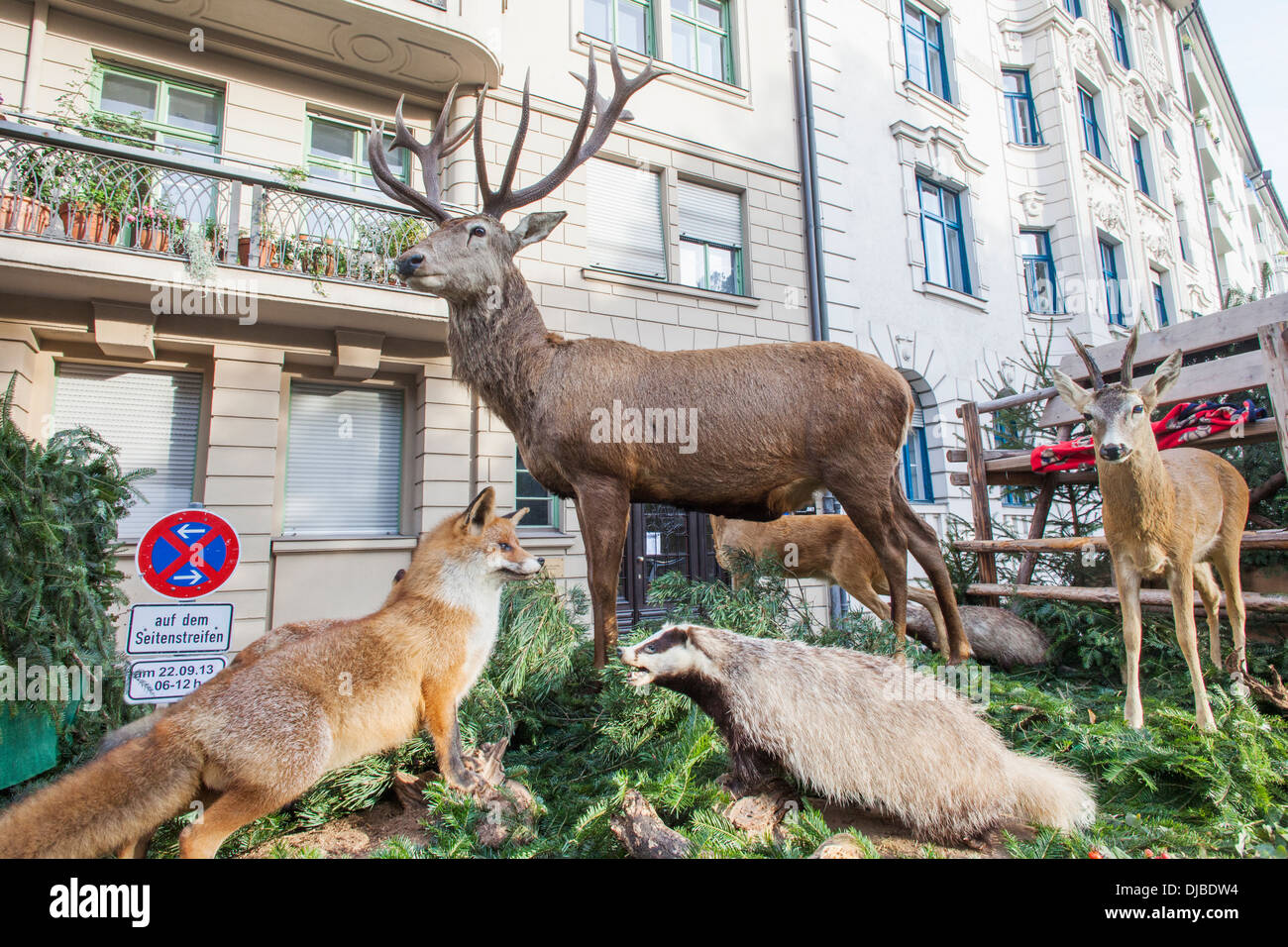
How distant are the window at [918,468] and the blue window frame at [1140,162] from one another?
31.8 ft

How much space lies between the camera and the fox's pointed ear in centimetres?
191

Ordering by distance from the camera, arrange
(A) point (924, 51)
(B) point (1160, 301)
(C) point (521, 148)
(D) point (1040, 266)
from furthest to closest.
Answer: (B) point (1160, 301)
(D) point (1040, 266)
(A) point (924, 51)
(C) point (521, 148)

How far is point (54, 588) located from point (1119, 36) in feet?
66.2

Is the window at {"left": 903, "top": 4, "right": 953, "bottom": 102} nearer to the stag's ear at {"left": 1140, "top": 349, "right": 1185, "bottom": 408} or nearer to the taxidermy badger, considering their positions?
the stag's ear at {"left": 1140, "top": 349, "right": 1185, "bottom": 408}

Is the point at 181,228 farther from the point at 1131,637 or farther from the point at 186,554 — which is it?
the point at 1131,637

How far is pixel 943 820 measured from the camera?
1688mm

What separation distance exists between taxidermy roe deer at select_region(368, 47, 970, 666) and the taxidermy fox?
564mm

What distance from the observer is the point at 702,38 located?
970 cm

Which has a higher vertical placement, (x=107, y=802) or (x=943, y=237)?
(x=943, y=237)

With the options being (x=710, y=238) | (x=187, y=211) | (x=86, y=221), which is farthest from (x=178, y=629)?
(x=710, y=238)

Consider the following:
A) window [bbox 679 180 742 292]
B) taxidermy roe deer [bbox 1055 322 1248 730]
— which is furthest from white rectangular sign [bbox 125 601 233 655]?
window [bbox 679 180 742 292]

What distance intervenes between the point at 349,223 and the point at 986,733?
7.77 meters
